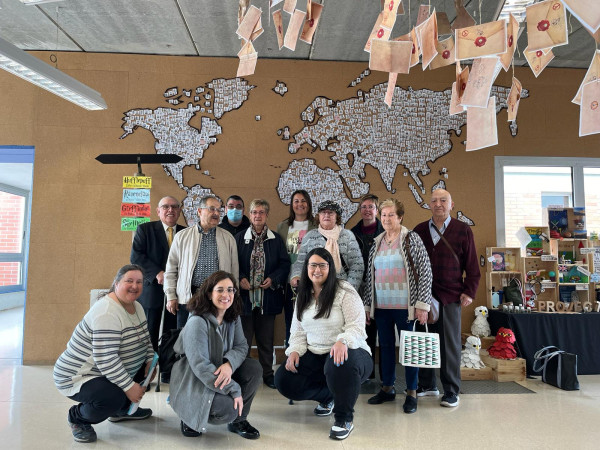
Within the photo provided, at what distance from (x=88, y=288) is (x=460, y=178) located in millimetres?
3964

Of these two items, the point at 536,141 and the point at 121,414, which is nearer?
the point at 121,414

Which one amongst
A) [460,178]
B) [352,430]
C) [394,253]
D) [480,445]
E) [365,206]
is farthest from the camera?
[460,178]

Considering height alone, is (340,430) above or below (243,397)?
below

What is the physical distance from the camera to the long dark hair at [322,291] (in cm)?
268

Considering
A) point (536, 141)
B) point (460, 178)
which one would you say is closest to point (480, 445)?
point (460, 178)

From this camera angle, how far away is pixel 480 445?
2.45 meters

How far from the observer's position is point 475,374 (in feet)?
12.5

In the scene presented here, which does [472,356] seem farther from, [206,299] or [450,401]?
[206,299]

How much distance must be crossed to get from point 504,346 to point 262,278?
A: 2227mm

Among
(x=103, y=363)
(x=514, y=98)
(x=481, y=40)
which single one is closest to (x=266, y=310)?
(x=103, y=363)

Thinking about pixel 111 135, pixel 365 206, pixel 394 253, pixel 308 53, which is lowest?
pixel 394 253

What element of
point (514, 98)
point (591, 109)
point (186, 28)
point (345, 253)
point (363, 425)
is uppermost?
point (186, 28)

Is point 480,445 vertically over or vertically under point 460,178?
under

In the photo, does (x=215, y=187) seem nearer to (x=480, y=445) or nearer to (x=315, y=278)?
(x=315, y=278)
